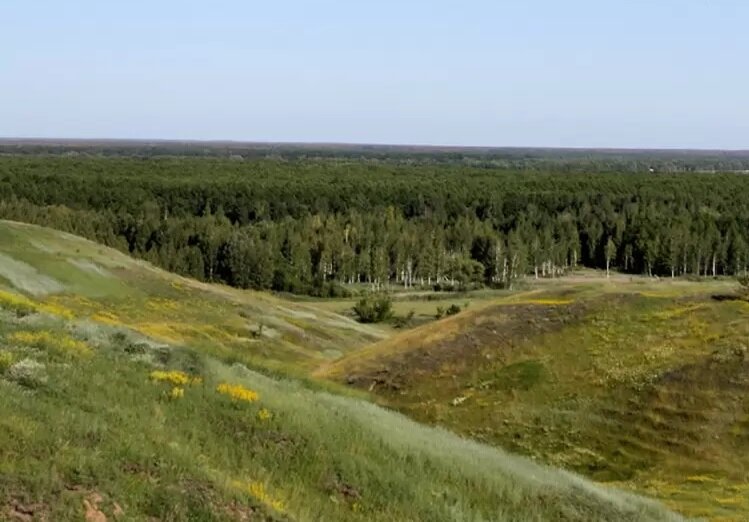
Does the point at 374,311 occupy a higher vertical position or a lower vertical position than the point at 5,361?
lower

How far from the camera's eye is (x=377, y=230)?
489 feet

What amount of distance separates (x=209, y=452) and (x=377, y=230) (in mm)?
134147

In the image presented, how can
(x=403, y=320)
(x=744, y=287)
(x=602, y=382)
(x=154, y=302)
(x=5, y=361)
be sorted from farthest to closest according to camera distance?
1. (x=403, y=320)
2. (x=154, y=302)
3. (x=744, y=287)
4. (x=602, y=382)
5. (x=5, y=361)

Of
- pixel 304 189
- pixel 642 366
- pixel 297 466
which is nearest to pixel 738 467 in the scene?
pixel 642 366

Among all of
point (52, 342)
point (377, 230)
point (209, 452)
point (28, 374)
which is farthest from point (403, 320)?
point (209, 452)

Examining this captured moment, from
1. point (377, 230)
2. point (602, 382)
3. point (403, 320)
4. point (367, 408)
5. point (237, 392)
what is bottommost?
A: point (403, 320)

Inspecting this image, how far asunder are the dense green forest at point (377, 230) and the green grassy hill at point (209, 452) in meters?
105

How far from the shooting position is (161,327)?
53500mm

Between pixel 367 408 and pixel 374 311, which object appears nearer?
pixel 367 408

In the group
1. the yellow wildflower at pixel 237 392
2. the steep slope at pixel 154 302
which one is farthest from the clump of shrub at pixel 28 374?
the steep slope at pixel 154 302

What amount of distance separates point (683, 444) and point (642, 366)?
6.13 metres

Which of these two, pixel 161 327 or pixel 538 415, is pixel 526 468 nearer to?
pixel 538 415

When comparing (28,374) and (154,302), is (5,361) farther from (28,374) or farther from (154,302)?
(154,302)

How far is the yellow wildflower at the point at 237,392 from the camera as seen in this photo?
18453 mm
